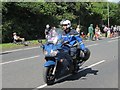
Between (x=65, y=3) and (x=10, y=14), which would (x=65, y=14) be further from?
(x=10, y=14)

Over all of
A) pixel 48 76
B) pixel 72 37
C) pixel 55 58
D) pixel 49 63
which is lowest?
pixel 48 76

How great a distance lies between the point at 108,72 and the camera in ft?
40.7

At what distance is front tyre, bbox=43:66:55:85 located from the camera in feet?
32.5

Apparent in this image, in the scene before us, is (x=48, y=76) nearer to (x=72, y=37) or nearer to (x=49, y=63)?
(x=49, y=63)

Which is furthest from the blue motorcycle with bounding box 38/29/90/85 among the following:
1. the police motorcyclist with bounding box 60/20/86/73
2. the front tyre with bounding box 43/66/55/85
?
the police motorcyclist with bounding box 60/20/86/73

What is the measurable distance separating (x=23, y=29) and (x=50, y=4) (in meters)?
6.00

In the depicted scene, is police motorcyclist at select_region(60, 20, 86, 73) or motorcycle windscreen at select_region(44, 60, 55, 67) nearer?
motorcycle windscreen at select_region(44, 60, 55, 67)

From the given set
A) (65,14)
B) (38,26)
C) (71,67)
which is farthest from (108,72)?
(65,14)

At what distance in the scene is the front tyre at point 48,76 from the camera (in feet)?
32.5

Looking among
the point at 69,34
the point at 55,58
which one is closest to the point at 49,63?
the point at 55,58

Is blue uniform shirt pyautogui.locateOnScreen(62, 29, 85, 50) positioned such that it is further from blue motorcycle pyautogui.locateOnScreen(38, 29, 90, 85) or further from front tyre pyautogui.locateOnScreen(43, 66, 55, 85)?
front tyre pyautogui.locateOnScreen(43, 66, 55, 85)

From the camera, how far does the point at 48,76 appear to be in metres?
10.1

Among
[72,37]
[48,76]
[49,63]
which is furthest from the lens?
[72,37]

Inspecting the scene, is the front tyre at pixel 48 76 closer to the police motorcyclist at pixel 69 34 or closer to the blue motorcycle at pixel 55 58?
the blue motorcycle at pixel 55 58
